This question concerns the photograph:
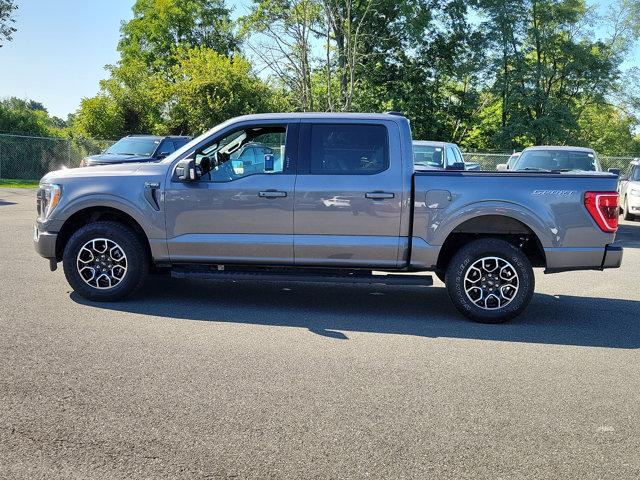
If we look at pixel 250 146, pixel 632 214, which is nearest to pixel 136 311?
pixel 250 146

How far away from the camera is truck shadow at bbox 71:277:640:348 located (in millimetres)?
6098

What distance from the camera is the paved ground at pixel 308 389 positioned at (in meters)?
3.42

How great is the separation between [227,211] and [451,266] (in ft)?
7.83

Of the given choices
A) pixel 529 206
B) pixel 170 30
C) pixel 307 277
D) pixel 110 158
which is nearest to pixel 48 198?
pixel 307 277

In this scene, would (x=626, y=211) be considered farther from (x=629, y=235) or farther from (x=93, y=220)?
(x=93, y=220)

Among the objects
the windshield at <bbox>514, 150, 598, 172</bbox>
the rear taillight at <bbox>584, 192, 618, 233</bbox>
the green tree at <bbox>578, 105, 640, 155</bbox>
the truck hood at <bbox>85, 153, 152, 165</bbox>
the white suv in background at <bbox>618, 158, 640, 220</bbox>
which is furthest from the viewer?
the green tree at <bbox>578, 105, 640, 155</bbox>

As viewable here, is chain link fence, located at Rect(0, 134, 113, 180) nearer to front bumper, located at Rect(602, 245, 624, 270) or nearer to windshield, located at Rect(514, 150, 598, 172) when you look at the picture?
windshield, located at Rect(514, 150, 598, 172)

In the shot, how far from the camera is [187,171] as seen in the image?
656 cm

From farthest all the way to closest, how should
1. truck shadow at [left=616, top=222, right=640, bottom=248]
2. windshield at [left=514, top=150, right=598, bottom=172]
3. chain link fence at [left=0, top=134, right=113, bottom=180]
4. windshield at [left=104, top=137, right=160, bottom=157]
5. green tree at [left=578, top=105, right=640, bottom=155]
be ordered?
1. green tree at [left=578, top=105, right=640, bottom=155]
2. chain link fence at [left=0, top=134, right=113, bottom=180]
3. windshield at [left=104, top=137, right=160, bottom=157]
4. windshield at [left=514, top=150, right=598, bottom=172]
5. truck shadow at [left=616, top=222, right=640, bottom=248]

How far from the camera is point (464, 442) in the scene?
3678mm

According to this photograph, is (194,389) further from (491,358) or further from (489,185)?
(489,185)

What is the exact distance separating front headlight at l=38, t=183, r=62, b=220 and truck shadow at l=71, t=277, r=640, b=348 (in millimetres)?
971

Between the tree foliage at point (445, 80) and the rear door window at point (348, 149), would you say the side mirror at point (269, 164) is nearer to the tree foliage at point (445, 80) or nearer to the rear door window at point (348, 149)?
the rear door window at point (348, 149)

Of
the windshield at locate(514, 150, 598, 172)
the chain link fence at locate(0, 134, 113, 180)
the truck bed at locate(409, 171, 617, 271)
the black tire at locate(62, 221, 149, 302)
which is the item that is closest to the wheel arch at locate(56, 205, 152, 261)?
the black tire at locate(62, 221, 149, 302)
